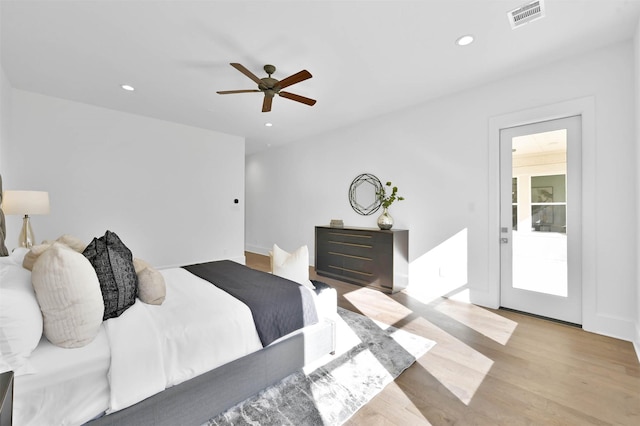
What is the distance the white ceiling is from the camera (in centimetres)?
217

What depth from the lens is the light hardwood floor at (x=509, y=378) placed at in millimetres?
1657

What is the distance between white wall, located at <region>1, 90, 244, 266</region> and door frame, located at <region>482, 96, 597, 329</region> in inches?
179

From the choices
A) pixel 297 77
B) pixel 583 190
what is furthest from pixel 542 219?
pixel 297 77

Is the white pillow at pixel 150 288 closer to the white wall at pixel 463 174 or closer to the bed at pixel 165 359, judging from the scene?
the bed at pixel 165 359

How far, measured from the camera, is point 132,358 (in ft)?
4.41

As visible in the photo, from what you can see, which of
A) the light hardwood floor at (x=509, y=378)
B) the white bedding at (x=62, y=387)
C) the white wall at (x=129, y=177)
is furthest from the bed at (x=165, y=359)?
the white wall at (x=129, y=177)

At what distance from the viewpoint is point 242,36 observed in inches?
97.7

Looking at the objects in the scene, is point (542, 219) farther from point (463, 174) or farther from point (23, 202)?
point (23, 202)

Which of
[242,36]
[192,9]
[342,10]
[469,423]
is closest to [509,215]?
[469,423]

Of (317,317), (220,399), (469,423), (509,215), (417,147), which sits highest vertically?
(417,147)

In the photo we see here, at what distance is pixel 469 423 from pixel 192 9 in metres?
3.39

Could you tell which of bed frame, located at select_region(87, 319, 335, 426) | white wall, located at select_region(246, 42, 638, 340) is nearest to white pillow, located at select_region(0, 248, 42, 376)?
bed frame, located at select_region(87, 319, 335, 426)

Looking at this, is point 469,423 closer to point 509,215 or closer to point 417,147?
point 509,215

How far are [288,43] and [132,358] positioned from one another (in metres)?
2.66
